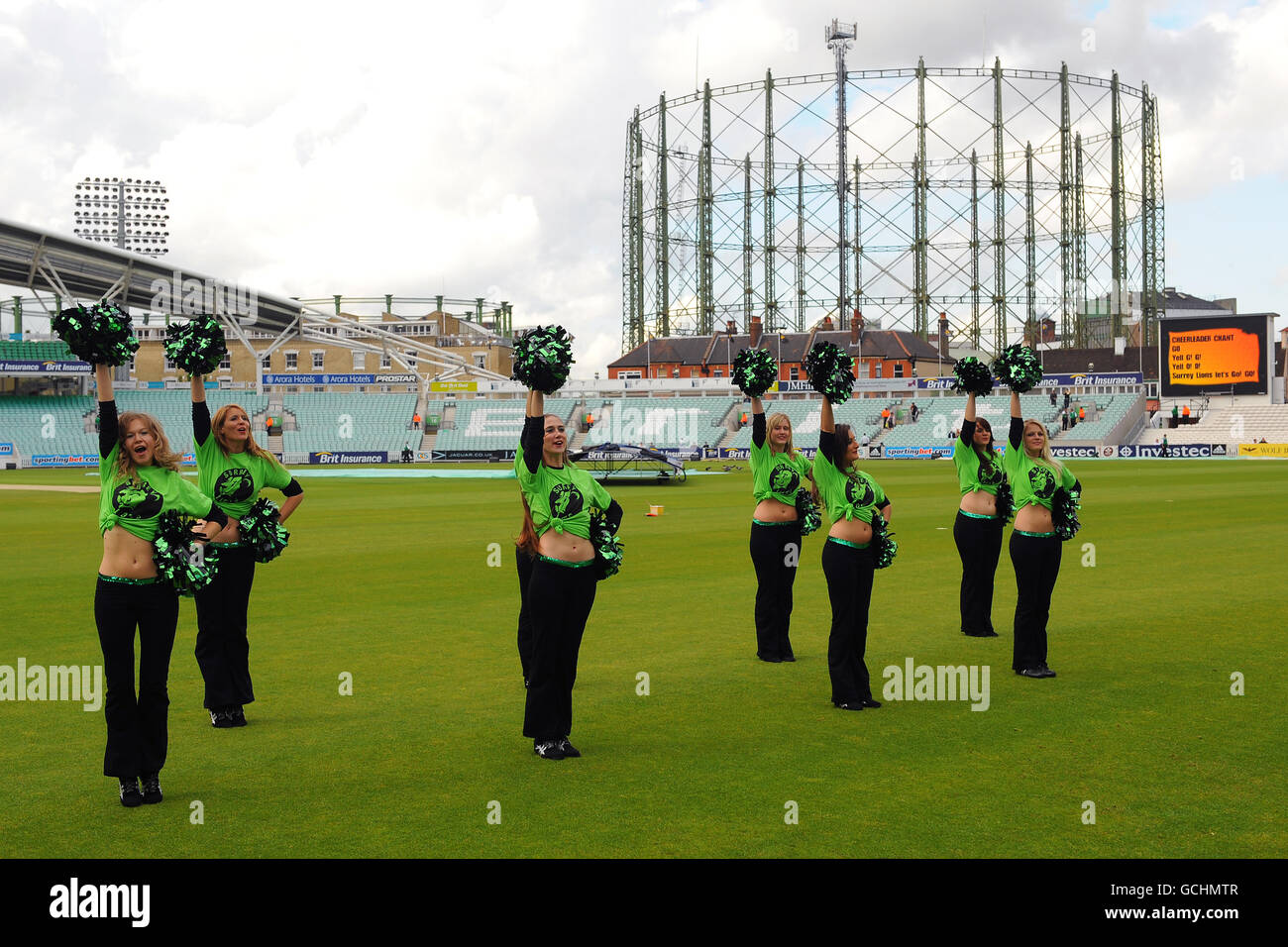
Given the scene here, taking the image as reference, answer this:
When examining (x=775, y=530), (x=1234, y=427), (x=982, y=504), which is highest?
(x=1234, y=427)

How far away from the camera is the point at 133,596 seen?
21.1 ft

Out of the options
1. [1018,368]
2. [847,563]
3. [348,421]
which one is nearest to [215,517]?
[847,563]

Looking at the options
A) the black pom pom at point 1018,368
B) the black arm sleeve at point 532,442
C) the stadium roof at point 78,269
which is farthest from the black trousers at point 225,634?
the stadium roof at point 78,269

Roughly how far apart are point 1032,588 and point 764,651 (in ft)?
7.92

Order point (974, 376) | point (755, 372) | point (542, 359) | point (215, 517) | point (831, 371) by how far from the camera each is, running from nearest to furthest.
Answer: point (215, 517)
point (542, 359)
point (831, 371)
point (755, 372)
point (974, 376)

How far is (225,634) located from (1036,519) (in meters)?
6.39

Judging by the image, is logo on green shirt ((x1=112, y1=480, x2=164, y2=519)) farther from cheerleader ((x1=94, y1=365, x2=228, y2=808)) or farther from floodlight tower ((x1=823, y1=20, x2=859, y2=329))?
floodlight tower ((x1=823, y1=20, x2=859, y2=329))

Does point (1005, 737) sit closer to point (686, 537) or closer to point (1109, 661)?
point (1109, 661)

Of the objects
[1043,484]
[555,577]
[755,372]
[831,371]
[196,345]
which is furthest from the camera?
[755,372]

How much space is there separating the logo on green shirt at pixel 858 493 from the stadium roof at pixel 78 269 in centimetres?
5554

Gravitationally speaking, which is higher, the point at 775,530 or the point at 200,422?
the point at 200,422

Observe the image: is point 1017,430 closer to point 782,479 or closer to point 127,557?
point 782,479

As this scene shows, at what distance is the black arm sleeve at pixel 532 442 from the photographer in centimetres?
712

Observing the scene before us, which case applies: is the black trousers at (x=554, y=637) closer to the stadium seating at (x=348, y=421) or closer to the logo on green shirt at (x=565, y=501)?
the logo on green shirt at (x=565, y=501)
